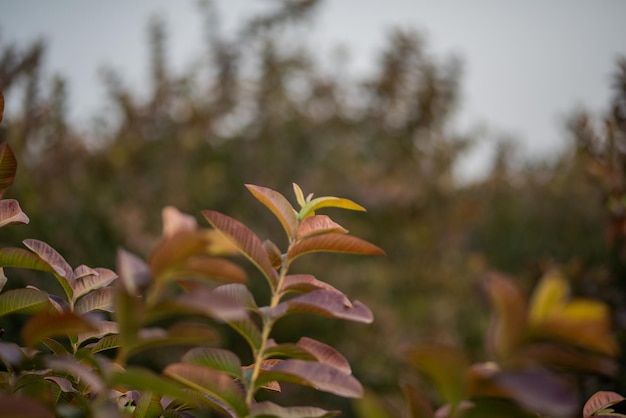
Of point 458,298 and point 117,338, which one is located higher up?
point 458,298

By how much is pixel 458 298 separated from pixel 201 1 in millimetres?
4554

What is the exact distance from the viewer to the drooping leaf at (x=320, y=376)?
647 mm

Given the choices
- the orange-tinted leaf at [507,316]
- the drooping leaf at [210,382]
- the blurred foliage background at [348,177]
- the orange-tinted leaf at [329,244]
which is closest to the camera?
the orange-tinted leaf at [507,316]

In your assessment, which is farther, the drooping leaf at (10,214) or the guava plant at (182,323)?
the drooping leaf at (10,214)

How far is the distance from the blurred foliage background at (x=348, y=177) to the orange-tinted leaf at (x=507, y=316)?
171 cm

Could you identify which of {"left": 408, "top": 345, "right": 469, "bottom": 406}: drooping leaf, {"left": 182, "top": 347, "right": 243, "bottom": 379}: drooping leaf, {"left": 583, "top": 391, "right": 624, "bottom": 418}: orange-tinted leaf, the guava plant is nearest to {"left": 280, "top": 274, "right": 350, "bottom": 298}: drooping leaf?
the guava plant

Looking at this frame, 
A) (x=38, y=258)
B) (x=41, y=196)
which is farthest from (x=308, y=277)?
(x=41, y=196)

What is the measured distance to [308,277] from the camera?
2.55 feet

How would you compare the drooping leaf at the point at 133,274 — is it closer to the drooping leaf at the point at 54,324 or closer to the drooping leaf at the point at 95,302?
the drooping leaf at the point at 54,324

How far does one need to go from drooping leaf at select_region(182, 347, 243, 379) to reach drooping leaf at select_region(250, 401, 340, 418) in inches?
1.6

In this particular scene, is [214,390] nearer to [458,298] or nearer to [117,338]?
[117,338]

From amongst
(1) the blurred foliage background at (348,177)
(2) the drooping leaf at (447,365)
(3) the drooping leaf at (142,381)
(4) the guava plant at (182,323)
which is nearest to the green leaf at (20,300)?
(4) the guava plant at (182,323)

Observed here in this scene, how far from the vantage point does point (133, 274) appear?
0.53 metres

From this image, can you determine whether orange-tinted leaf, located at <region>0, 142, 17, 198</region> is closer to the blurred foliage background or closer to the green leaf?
the green leaf
